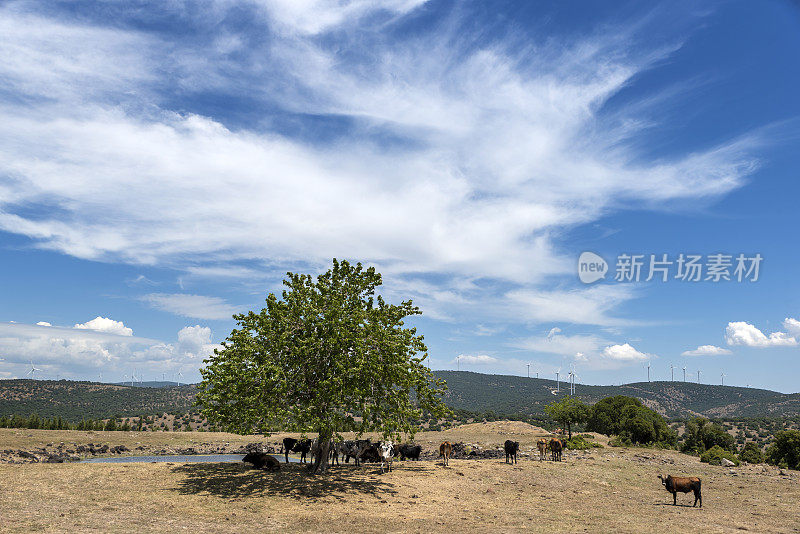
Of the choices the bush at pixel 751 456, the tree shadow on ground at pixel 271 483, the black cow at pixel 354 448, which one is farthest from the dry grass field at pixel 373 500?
the bush at pixel 751 456

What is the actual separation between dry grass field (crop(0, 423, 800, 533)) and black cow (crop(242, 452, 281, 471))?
27.7 inches

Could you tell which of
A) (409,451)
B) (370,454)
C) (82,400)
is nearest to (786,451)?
(409,451)

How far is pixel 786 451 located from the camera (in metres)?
50.8

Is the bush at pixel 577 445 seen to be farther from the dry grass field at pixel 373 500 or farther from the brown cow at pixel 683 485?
the brown cow at pixel 683 485

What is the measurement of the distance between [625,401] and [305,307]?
213 feet

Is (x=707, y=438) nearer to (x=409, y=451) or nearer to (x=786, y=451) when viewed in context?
(x=786, y=451)

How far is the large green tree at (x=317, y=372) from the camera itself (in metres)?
22.3

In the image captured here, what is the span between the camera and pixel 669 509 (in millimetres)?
22016

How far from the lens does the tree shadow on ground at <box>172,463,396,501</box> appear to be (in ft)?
71.7

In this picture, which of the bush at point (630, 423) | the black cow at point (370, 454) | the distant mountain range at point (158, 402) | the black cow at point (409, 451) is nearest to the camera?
the black cow at point (370, 454)

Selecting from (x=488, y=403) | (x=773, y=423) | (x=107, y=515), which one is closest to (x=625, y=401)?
(x=107, y=515)

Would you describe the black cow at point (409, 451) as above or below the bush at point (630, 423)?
above

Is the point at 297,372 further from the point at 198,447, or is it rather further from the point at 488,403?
the point at 488,403

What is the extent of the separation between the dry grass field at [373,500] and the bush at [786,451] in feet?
79.6
